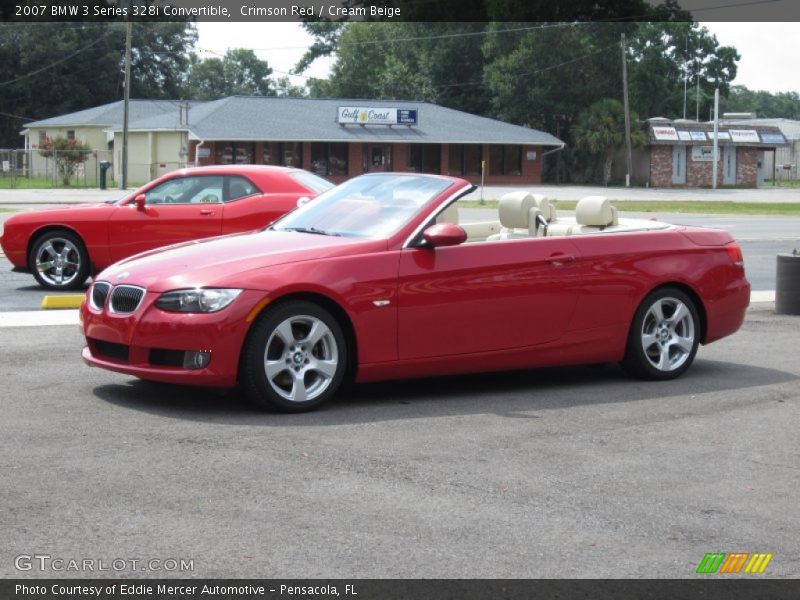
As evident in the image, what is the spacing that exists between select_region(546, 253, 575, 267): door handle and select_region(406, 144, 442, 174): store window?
62.7m

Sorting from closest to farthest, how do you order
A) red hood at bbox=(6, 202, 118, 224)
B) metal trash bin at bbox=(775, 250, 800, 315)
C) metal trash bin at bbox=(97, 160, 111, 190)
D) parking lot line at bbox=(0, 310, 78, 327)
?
1. parking lot line at bbox=(0, 310, 78, 327)
2. metal trash bin at bbox=(775, 250, 800, 315)
3. red hood at bbox=(6, 202, 118, 224)
4. metal trash bin at bbox=(97, 160, 111, 190)

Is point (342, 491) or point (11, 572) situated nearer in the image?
point (11, 572)

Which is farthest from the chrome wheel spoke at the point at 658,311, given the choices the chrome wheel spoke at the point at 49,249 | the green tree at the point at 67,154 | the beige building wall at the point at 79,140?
the beige building wall at the point at 79,140

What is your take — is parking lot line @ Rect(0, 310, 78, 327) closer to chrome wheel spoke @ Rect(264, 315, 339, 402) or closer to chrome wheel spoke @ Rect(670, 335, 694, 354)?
chrome wheel spoke @ Rect(264, 315, 339, 402)

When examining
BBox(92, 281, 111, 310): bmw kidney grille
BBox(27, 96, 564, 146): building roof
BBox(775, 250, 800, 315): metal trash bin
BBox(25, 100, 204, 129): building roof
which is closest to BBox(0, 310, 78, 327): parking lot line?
BBox(92, 281, 111, 310): bmw kidney grille

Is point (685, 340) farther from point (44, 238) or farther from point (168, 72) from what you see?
point (168, 72)

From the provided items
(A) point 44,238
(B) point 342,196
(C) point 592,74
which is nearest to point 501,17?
(C) point 592,74

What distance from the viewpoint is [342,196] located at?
29.0 feet

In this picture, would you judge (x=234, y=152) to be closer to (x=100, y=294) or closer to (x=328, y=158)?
(x=328, y=158)

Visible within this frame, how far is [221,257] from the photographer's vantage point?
785cm

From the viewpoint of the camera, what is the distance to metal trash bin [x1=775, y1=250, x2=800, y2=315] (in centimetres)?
1286

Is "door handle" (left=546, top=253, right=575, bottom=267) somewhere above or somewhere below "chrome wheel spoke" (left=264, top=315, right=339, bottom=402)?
above

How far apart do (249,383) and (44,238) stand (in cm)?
800

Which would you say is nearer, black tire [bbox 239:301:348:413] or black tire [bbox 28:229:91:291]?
black tire [bbox 239:301:348:413]
